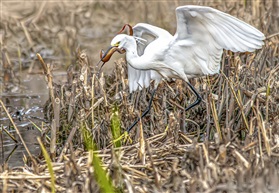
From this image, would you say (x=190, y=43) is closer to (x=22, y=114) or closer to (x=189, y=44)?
(x=189, y=44)

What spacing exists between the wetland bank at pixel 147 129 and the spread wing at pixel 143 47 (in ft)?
0.39

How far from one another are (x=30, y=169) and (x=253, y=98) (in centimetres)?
154

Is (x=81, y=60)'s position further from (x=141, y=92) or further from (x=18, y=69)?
(x=18, y=69)

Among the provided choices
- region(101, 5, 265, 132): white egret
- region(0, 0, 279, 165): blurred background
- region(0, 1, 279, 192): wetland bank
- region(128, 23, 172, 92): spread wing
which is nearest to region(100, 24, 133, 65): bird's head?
region(101, 5, 265, 132): white egret

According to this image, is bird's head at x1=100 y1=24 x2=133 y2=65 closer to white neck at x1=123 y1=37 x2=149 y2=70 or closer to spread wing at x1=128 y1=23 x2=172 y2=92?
white neck at x1=123 y1=37 x2=149 y2=70

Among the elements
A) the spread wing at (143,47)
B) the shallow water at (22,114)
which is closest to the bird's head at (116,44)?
the spread wing at (143,47)

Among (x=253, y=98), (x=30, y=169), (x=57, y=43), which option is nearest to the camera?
(x=30, y=169)

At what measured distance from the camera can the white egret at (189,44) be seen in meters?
4.64

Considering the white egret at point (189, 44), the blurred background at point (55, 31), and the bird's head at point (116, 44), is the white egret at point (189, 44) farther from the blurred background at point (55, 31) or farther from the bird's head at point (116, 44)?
the blurred background at point (55, 31)

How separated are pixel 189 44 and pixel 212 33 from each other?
0.74 ft

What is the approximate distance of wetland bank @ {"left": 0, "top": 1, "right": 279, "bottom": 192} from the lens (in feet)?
12.2

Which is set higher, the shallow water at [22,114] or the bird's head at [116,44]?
the bird's head at [116,44]

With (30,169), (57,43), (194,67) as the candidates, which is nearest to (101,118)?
(194,67)

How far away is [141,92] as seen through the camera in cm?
561
